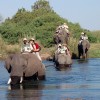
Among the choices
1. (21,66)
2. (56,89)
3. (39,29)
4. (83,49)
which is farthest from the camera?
(39,29)

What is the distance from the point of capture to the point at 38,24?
55750 mm

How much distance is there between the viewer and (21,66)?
1898 cm

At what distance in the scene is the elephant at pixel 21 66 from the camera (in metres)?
18.8

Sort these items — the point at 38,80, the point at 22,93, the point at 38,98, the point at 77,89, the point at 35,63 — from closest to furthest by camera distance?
1. the point at 38,98
2. the point at 22,93
3. the point at 77,89
4. the point at 35,63
5. the point at 38,80

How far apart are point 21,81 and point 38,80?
2075mm

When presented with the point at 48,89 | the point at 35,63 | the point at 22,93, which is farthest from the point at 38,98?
the point at 35,63

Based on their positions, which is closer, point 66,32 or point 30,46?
point 30,46

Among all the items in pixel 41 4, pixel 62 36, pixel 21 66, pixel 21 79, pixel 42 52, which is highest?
pixel 41 4

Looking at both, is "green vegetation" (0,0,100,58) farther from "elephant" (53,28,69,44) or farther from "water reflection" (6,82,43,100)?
"water reflection" (6,82,43,100)

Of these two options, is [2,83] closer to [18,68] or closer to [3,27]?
[18,68]

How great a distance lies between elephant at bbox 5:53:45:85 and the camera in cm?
1880

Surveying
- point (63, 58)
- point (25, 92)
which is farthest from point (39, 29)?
point (25, 92)

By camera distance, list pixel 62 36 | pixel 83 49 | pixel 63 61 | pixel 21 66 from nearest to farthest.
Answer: pixel 21 66 < pixel 63 61 < pixel 62 36 < pixel 83 49

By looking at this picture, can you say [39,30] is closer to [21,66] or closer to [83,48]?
[83,48]
